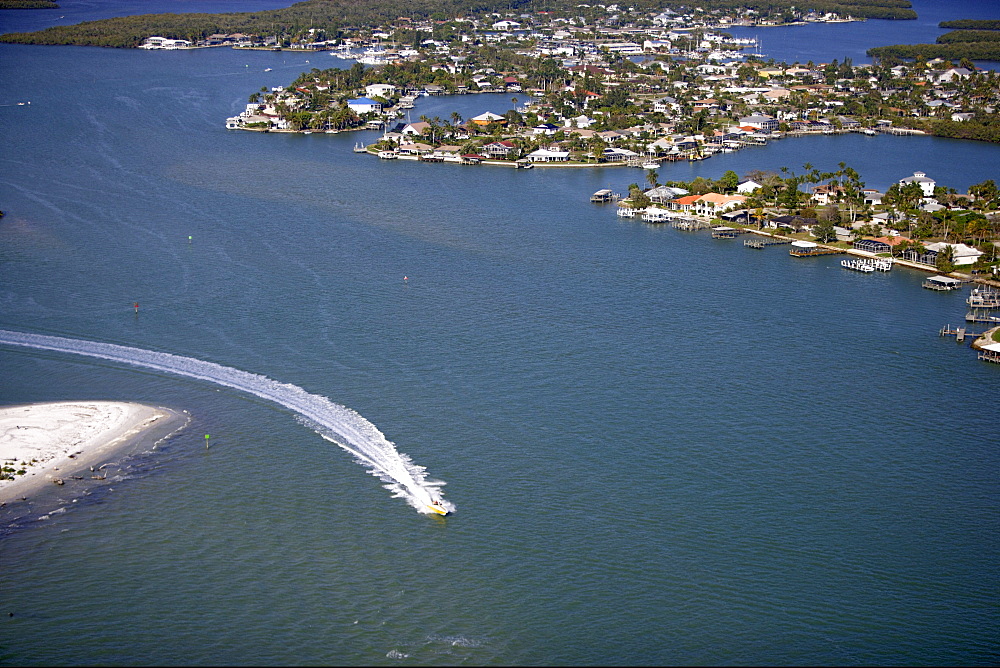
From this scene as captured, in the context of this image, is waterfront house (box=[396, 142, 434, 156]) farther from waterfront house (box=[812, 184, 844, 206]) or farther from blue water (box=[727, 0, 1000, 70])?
blue water (box=[727, 0, 1000, 70])

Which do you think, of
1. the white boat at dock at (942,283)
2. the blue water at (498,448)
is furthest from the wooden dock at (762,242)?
the white boat at dock at (942,283)

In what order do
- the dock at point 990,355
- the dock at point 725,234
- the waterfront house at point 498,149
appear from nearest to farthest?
the dock at point 990,355, the dock at point 725,234, the waterfront house at point 498,149

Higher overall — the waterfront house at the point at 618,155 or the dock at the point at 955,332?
the waterfront house at the point at 618,155

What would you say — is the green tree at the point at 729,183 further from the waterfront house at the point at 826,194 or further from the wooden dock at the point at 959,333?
the wooden dock at the point at 959,333

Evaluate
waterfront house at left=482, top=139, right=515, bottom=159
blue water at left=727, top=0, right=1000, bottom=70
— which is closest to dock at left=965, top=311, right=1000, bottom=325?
waterfront house at left=482, top=139, right=515, bottom=159

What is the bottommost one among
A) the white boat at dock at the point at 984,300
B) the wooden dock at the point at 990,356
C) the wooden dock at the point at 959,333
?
the wooden dock at the point at 990,356

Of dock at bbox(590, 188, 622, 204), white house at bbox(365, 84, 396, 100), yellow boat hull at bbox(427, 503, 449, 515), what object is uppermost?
white house at bbox(365, 84, 396, 100)
